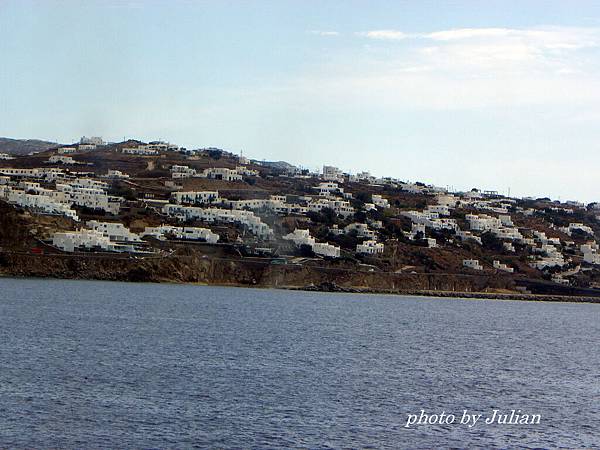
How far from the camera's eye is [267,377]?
4391 cm

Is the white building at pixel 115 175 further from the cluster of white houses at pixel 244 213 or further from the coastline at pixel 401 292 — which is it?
the coastline at pixel 401 292

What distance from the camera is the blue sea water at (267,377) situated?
107 feet

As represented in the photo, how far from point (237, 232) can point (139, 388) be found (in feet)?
287

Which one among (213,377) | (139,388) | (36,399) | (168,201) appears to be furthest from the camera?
(168,201)

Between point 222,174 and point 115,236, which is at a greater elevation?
point 222,174

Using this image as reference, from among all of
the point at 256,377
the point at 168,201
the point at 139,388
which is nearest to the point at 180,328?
the point at 256,377

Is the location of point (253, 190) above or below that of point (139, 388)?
Answer: above

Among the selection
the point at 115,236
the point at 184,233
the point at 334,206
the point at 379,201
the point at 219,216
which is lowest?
the point at 115,236

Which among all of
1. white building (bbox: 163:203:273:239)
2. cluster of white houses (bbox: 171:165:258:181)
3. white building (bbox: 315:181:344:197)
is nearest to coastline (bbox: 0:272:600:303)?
white building (bbox: 163:203:273:239)

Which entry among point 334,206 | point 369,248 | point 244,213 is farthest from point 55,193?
point 334,206

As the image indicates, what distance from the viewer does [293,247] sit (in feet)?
404

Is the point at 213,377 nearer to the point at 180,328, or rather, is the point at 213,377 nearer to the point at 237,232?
the point at 180,328

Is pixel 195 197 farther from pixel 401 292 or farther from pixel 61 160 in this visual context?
pixel 401 292

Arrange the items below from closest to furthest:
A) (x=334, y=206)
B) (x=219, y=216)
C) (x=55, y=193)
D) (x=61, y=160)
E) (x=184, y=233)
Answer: (x=184, y=233) < (x=55, y=193) < (x=219, y=216) < (x=334, y=206) < (x=61, y=160)
